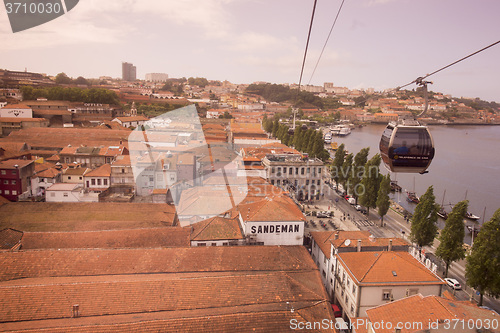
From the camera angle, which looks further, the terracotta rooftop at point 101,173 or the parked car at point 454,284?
the terracotta rooftop at point 101,173

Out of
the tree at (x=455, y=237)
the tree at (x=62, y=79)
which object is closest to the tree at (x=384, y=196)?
the tree at (x=455, y=237)

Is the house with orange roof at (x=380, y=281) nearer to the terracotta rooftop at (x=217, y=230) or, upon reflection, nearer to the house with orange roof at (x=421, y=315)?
the house with orange roof at (x=421, y=315)

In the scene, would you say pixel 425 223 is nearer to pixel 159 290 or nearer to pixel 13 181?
pixel 159 290

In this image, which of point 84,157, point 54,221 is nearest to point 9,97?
point 84,157

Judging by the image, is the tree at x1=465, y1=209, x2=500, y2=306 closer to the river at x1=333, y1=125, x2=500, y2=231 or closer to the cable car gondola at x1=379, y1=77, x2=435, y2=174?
the cable car gondola at x1=379, y1=77, x2=435, y2=174

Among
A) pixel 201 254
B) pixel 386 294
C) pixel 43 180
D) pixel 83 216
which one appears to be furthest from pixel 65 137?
pixel 386 294

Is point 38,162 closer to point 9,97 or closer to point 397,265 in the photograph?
point 397,265
